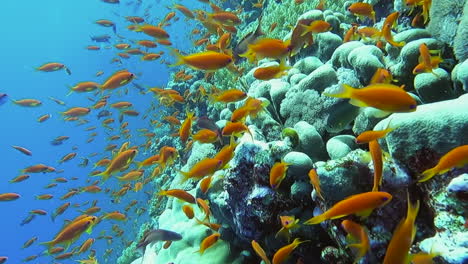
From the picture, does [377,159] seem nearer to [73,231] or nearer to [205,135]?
[205,135]

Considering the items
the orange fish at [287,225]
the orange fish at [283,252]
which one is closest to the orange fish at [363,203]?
the orange fish at [283,252]

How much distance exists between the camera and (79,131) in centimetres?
9188

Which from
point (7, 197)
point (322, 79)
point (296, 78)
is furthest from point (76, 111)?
point (322, 79)

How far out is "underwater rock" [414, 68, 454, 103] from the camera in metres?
3.26

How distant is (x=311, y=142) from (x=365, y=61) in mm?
1164

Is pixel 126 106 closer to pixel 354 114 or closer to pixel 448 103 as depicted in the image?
pixel 354 114

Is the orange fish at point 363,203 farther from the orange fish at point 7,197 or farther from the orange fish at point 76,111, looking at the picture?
the orange fish at point 7,197

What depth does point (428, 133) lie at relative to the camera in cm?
249

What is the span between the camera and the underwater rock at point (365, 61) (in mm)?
3791

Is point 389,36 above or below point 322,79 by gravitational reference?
above

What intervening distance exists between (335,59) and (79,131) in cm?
9812

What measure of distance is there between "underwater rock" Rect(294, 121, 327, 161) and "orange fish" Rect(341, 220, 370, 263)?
1.32 m

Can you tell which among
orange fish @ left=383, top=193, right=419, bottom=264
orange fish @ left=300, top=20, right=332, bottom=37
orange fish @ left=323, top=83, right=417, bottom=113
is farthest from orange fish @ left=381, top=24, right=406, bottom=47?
orange fish @ left=383, top=193, right=419, bottom=264

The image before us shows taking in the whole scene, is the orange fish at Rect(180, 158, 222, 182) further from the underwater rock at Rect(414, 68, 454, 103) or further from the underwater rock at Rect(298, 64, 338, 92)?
the underwater rock at Rect(414, 68, 454, 103)
